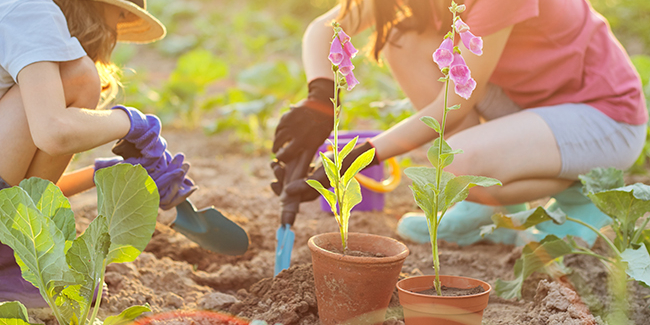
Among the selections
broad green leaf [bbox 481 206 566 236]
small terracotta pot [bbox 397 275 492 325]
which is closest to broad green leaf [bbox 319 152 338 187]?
small terracotta pot [bbox 397 275 492 325]

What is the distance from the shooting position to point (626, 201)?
118cm

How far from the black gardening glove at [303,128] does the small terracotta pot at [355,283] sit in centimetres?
51

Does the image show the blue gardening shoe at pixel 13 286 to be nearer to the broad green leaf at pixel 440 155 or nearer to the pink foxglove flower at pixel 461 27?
the broad green leaf at pixel 440 155

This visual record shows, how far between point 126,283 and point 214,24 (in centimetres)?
704

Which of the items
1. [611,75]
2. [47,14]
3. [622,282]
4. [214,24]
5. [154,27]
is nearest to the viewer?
[47,14]

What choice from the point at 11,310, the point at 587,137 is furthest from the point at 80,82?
the point at 587,137

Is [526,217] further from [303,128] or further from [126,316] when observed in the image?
[126,316]

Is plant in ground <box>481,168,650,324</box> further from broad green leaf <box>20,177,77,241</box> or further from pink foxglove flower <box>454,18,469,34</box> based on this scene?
broad green leaf <box>20,177,77,241</box>

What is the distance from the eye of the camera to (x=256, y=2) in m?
8.93

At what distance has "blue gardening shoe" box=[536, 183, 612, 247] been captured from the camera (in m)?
1.61

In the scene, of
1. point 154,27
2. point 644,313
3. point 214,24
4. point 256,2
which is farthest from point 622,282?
point 256,2

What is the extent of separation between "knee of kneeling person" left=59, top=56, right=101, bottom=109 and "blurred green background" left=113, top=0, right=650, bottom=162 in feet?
1.05

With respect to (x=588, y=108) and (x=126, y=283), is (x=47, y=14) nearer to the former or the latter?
(x=126, y=283)

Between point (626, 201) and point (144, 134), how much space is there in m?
1.17
